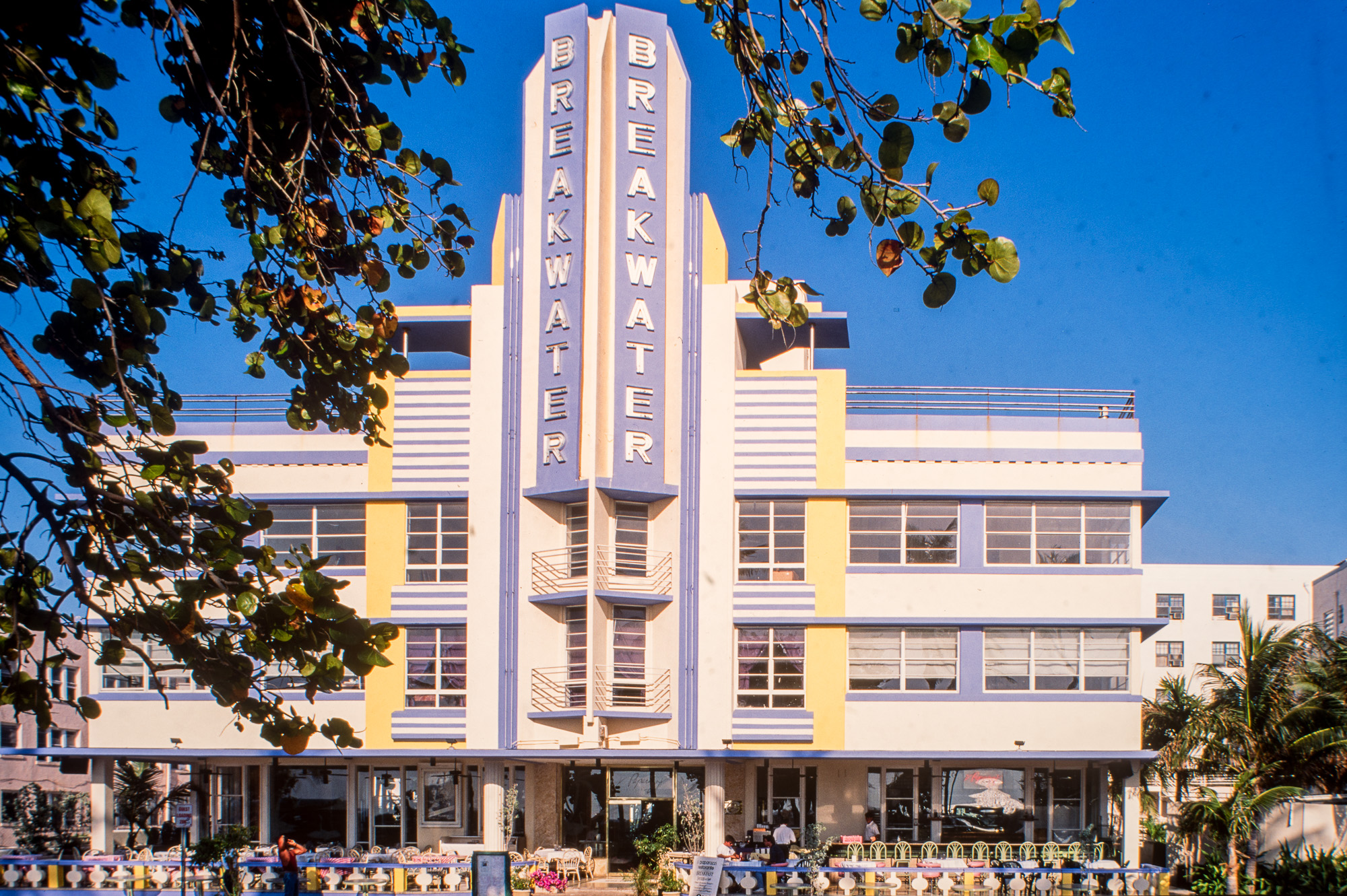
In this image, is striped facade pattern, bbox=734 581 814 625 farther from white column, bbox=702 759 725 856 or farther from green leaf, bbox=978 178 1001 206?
green leaf, bbox=978 178 1001 206

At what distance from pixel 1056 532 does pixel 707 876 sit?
505 inches

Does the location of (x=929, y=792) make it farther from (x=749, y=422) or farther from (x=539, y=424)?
(x=539, y=424)

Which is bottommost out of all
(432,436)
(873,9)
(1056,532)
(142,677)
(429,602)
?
(142,677)

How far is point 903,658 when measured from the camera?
28891 mm

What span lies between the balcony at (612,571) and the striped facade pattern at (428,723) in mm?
3332

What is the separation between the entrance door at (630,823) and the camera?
29.8m

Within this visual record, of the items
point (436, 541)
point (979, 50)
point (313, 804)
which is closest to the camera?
point (979, 50)

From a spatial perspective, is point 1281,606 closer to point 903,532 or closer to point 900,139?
point 903,532

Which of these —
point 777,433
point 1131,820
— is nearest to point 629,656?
point 777,433

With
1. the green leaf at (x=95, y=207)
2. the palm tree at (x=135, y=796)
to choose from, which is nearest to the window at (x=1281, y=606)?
the palm tree at (x=135, y=796)

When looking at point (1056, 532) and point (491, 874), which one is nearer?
point (491, 874)

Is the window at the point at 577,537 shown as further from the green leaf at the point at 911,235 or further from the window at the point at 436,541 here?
the green leaf at the point at 911,235

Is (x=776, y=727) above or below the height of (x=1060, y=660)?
below

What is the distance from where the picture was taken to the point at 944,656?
28906 mm
